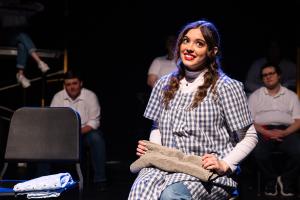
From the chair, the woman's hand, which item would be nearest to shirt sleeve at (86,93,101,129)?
the chair

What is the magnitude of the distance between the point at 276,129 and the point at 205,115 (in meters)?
2.59

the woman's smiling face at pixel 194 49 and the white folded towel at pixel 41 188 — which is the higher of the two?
the woman's smiling face at pixel 194 49

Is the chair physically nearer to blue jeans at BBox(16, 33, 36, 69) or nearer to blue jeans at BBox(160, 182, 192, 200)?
blue jeans at BBox(160, 182, 192, 200)

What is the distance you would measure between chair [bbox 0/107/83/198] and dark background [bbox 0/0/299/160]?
3.36m

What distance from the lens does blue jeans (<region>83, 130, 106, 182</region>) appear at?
209 inches

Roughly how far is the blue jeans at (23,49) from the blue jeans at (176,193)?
4.09m

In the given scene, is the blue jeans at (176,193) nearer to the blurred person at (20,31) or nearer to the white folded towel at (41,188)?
the white folded towel at (41,188)

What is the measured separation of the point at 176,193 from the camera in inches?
96.7

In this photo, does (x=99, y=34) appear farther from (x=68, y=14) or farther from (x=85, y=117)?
(x=85, y=117)

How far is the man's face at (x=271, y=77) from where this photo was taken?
203 inches

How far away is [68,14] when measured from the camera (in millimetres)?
7109

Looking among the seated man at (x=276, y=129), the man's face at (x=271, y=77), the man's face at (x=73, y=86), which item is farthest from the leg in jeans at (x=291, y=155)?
the man's face at (x=73, y=86)

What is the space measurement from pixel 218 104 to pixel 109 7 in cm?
472

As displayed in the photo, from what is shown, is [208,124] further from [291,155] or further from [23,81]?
[23,81]
